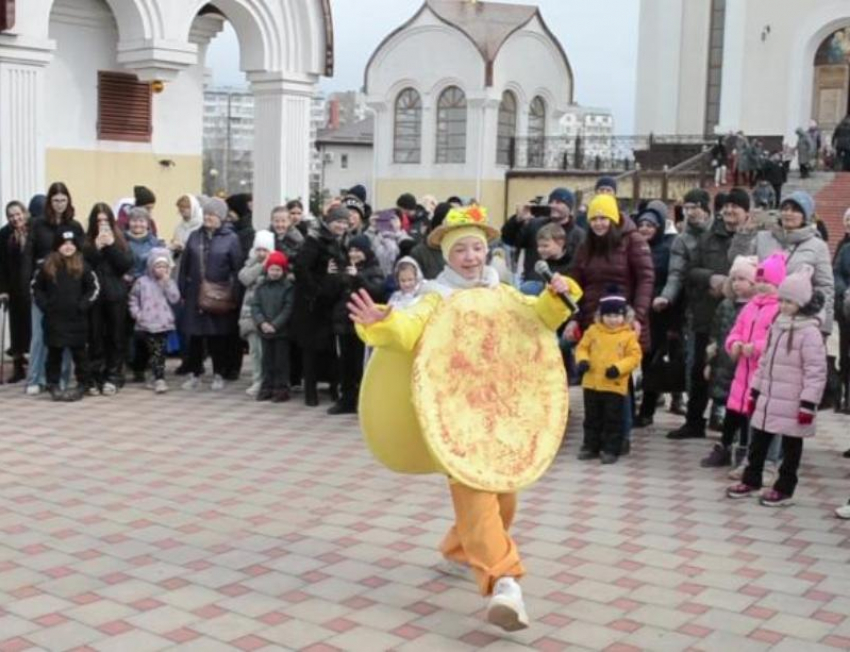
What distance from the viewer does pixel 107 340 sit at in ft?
33.9

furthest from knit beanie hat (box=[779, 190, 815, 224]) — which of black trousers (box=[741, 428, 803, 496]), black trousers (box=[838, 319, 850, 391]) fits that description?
black trousers (box=[838, 319, 850, 391])

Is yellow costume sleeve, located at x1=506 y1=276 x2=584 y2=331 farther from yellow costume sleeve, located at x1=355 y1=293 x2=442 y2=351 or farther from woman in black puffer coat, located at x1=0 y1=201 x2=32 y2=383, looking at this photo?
woman in black puffer coat, located at x1=0 y1=201 x2=32 y2=383

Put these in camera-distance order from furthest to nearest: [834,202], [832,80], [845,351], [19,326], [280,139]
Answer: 1. [832,80]
2. [834,202]
3. [280,139]
4. [19,326]
5. [845,351]

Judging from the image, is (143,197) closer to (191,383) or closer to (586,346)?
(191,383)

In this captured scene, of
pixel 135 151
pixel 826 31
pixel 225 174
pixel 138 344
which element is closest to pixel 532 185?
pixel 826 31

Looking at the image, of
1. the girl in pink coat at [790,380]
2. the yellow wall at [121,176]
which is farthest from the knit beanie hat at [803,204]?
the yellow wall at [121,176]

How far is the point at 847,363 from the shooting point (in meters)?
9.70

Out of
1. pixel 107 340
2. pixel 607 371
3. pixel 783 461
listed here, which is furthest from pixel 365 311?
pixel 107 340

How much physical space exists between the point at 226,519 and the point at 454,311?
2.32 meters

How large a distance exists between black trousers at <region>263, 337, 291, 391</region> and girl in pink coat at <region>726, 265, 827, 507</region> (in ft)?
15.4

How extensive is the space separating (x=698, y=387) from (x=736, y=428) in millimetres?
813

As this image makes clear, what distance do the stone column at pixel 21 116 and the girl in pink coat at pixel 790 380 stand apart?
8.33 metres

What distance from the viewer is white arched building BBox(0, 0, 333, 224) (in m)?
13.4

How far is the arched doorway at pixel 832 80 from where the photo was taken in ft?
110
